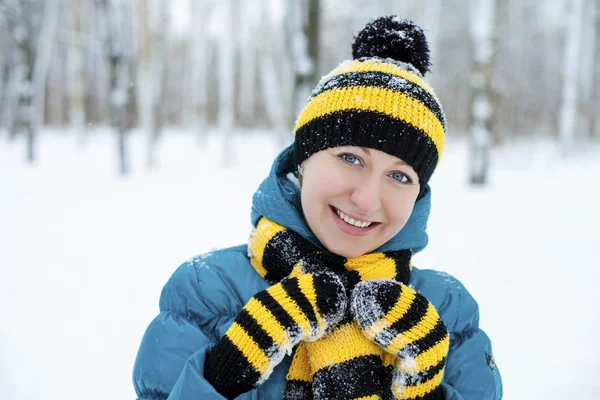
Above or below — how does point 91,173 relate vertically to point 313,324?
below

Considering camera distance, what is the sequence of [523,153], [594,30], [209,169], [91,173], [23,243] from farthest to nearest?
[594,30], [523,153], [209,169], [91,173], [23,243]

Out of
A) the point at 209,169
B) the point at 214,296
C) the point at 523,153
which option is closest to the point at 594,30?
the point at 523,153

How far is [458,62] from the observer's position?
26.0m

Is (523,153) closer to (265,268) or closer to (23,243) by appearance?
(23,243)

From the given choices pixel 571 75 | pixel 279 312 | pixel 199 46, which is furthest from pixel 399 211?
pixel 199 46

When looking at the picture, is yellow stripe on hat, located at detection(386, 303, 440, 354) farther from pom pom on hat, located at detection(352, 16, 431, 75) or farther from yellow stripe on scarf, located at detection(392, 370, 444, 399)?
pom pom on hat, located at detection(352, 16, 431, 75)

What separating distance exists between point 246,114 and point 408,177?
25.4 meters

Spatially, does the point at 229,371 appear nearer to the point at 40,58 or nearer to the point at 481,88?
the point at 481,88

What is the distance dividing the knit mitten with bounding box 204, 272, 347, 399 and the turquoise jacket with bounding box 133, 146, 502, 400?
4cm

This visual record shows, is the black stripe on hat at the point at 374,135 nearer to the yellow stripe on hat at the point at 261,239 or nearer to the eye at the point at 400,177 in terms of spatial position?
the eye at the point at 400,177

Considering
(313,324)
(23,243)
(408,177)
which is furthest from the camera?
(23,243)

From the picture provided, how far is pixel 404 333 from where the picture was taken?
1.21m

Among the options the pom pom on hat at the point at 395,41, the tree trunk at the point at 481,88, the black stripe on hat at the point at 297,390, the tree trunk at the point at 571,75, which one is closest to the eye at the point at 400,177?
the pom pom on hat at the point at 395,41

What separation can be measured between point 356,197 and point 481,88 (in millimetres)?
7918
